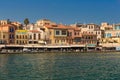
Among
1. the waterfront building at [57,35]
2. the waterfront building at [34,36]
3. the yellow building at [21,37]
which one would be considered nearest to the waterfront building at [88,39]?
the waterfront building at [57,35]

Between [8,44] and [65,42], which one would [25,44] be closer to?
[8,44]

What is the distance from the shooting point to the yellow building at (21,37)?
4259 inches

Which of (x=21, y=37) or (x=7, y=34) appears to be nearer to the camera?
(x=7, y=34)

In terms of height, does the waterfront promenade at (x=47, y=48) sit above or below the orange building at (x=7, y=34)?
below

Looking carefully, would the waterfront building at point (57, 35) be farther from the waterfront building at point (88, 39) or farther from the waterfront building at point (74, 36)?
the waterfront building at point (88, 39)

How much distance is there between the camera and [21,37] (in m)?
109

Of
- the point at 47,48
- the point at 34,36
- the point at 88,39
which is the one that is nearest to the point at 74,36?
the point at 88,39

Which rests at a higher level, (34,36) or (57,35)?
(57,35)

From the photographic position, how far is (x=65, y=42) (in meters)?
115

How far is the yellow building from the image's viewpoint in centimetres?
10819

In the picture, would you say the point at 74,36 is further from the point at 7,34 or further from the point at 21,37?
the point at 7,34

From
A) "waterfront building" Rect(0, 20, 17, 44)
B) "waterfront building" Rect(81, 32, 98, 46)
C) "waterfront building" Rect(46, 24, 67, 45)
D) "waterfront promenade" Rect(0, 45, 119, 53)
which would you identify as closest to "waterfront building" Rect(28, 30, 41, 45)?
"waterfront building" Rect(46, 24, 67, 45)

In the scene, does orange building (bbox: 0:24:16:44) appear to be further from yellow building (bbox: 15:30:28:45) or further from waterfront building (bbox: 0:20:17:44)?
yellow building (bbox: 15:30:28:45)

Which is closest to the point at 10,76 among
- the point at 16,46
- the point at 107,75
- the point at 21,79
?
the point at 21,79
